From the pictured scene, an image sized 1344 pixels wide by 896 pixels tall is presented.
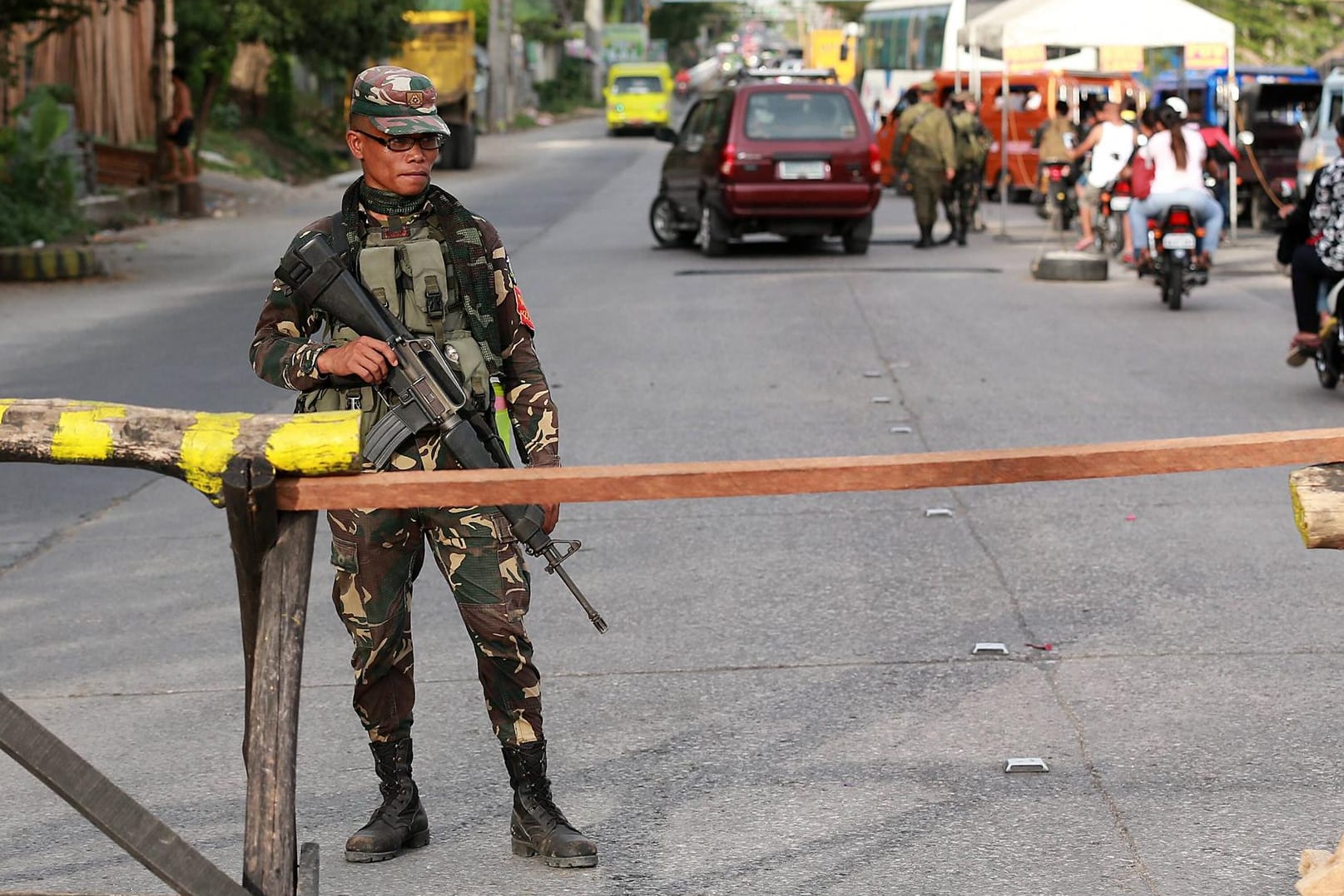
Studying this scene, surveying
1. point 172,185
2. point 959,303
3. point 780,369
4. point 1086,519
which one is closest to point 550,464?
point 1086,519

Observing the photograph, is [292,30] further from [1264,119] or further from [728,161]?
[1264,119]

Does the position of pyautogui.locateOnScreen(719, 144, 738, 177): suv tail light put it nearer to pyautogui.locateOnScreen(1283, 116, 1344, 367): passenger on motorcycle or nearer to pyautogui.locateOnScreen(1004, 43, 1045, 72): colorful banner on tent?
pyautogui.locateOnScreen(1004, 43, 1045, 72): colorful banner on tent

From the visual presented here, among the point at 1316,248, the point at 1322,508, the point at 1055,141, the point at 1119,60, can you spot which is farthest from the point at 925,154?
the point at 1322,508

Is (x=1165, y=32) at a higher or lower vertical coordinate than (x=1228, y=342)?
higher

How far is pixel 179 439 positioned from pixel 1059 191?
19638 mm

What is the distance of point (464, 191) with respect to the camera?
32625 millimetres

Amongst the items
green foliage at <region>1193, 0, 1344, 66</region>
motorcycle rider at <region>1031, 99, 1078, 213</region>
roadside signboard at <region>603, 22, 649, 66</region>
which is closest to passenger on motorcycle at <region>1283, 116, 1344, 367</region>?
motorcycle rider at <region>1031, 99, 1078, 213</region>

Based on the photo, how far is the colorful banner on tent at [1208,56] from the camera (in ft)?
70.1

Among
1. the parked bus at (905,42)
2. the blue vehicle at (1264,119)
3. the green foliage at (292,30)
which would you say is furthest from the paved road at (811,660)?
the parked bus at (905,42)

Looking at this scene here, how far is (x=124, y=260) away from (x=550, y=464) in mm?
17393

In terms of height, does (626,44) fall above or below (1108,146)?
below

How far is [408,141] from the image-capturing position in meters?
4.21

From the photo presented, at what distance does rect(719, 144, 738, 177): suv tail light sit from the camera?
19984mm

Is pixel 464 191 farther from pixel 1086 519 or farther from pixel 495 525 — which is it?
pixel 495 525
